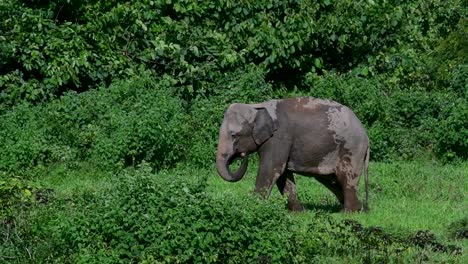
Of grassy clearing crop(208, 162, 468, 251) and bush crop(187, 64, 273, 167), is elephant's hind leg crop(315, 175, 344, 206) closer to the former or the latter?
grassy clearing crop(208, 162, 468, 251)

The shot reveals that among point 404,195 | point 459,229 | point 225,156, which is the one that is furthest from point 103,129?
point 459,229

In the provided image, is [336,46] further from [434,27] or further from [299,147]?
[299,147]

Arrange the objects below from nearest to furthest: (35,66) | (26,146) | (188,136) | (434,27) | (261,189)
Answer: (261,189)
(26,146)
(188,136)
(35,66)
(434,27)

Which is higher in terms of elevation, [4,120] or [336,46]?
[336,46]

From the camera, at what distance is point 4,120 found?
16.7 m

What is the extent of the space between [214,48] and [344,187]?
666cm

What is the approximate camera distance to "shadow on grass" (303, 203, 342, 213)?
1384 cm

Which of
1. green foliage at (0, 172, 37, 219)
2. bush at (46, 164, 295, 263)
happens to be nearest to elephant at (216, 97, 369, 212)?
green foliage at (0, 172, 37, 219)

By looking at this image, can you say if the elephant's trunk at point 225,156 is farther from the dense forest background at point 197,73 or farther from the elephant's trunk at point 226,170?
the dense forest background at point 197,73

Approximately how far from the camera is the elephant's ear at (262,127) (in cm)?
1330

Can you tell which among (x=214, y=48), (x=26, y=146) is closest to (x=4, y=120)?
(x=26, y=146)

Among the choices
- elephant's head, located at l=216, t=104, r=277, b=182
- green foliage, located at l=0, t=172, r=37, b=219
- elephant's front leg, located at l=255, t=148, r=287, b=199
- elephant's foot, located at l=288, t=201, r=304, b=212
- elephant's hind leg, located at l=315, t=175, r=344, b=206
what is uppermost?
elephant's head, located at l=216, t=104, r=277, b=182

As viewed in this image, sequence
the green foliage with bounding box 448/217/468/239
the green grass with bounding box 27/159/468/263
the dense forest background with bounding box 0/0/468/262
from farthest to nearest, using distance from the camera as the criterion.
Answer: the dense forest background with bounding box 0/0/468/262 < the green grass with bounding box 27/159/468/263 < the green foliage with bounding box 448/217/468/239

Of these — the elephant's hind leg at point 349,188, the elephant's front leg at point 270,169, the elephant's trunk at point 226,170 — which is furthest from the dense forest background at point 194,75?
the elephant's hind leg at point 349,188
